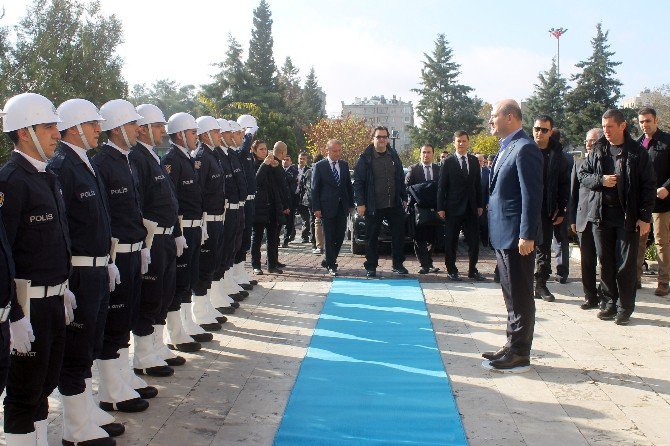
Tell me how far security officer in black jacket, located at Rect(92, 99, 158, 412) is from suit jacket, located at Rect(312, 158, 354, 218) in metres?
6.48

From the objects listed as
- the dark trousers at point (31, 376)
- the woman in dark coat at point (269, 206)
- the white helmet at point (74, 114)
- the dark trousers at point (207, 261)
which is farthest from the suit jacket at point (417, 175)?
the dark trousers at point (31, 376)

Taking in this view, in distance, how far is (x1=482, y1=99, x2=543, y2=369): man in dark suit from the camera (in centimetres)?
618

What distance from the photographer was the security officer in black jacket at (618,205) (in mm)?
8008

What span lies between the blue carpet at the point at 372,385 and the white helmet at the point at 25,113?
251cm

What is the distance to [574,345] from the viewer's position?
721cm

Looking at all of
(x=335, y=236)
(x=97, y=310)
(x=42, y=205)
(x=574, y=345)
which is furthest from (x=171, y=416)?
(x=335, y=236)

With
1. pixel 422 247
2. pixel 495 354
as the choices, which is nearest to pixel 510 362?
pixel 495 354

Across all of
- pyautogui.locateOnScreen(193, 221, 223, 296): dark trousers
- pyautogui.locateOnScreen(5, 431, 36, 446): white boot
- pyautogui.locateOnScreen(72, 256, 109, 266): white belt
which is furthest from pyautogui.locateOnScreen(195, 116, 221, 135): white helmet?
pyautogui.locateOnScreen(5, 431, 36, 446): white boot

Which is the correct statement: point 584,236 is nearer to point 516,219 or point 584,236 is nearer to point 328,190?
point 516,219

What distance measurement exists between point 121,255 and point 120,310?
42 cm

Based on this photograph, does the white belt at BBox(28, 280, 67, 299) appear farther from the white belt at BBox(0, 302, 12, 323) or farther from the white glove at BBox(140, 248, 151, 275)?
the white glove at BBox(140, 248, 151, 275)

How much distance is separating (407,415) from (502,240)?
201 cm

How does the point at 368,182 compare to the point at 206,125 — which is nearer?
the point at 206,125

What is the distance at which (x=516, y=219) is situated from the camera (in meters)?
6.31
